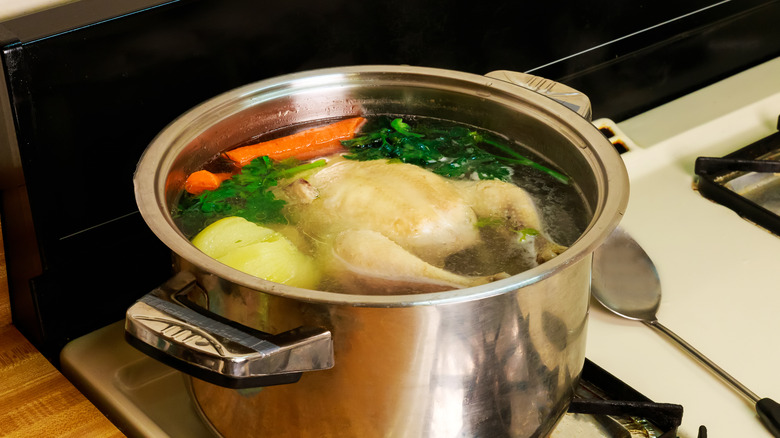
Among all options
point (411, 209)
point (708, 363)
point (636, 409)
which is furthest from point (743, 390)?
point (411, 209)

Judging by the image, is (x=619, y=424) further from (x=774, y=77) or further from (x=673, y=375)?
(x=774, y=77)

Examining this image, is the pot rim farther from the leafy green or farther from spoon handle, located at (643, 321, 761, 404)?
spoon handle, located at (643, 321, 761, 404)

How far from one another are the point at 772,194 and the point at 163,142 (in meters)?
1.20

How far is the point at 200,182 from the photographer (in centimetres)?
104

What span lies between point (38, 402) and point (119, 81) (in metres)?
0.44

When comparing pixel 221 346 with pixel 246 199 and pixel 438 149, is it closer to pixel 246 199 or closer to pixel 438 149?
pixel 246 199

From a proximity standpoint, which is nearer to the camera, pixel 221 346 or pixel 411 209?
pixel 221 346

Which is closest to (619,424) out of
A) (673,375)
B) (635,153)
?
(673,375)

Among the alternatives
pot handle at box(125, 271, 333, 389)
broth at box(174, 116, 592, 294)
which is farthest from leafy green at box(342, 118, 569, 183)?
pot handle at box(125, 271, 333, 389)

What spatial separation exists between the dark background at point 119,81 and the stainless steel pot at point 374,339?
16 cm

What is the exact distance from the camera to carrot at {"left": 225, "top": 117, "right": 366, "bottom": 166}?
3.70 feet

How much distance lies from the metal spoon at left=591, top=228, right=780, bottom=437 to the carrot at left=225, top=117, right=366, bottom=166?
0.44 metres

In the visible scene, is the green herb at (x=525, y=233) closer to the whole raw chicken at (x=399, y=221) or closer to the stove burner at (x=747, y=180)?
the whole raw chicken at (x=399, y=221)

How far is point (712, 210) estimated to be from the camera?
4.82 feet
